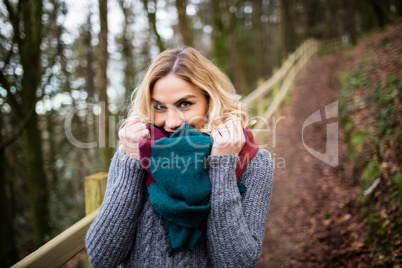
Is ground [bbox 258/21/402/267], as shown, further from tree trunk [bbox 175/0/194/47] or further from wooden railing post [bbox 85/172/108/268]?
tree trunk [bbox 175/0/194/47]

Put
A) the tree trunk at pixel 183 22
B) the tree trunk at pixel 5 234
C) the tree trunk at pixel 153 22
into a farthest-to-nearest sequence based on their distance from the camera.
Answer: the tree trunk at pixel 153 22 < the tree trunk at pixel 183 22 < the tree trunk at pixel 5 234

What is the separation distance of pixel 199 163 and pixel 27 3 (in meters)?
4.44

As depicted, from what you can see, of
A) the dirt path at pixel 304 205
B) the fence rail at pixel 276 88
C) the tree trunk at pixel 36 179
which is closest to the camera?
the dirt path at pixel 304 205

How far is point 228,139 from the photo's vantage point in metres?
1.23

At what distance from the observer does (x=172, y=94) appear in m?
1.42

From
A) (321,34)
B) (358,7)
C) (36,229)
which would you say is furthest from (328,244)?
(321,34)

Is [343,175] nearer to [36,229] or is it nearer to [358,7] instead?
[36,229]

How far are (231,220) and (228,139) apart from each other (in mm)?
A: 383

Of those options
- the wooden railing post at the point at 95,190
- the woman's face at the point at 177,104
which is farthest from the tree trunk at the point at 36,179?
the woman's face at the point at 177,104

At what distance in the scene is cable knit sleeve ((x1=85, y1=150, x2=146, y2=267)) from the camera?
1153 mm

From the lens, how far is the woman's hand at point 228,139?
4.04ft

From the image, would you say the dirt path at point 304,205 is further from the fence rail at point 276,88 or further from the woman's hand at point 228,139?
the woman's hand at point 228,139

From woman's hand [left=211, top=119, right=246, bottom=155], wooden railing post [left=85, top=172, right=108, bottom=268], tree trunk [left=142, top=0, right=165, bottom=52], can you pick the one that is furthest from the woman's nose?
tree trunk [left=142, top=0, right=165, bottom=52]

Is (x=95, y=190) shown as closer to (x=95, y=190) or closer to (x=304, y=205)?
(x=95, y=190)
